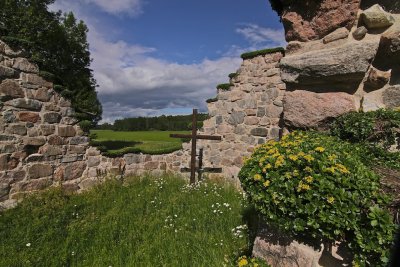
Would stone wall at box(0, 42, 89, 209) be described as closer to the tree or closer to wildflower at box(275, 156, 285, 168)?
the tree

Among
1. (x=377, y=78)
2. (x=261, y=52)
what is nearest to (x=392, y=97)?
(x=377, y=78)

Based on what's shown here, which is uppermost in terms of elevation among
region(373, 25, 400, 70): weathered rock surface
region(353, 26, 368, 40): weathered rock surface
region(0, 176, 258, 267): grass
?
region(353, 26, 368, 40): weathered rock surface

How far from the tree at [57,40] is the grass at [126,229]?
14.5ft

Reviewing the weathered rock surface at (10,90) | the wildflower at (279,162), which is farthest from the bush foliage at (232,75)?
the wildflower at (279,162)

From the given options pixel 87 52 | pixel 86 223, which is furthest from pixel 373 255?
pixel 87 52

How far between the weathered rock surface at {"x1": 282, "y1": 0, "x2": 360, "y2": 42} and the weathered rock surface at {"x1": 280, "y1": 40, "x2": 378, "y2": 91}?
21cm

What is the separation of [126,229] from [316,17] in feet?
12.8

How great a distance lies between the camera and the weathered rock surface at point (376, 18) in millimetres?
2486

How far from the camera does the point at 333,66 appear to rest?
102 inches

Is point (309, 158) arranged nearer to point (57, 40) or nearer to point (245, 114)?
point (245, 114)

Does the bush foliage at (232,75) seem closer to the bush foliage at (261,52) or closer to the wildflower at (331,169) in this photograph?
the bush foliage at (261,52)

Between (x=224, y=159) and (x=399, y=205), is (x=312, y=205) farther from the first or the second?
(x=224, y=159)

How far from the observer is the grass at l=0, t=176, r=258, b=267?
11.8 ft

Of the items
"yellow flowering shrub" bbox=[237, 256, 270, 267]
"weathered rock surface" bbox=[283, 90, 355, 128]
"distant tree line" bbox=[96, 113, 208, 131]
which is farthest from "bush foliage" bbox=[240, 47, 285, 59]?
"distant tree line" bbox=[96, 113, 208, 131]
